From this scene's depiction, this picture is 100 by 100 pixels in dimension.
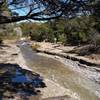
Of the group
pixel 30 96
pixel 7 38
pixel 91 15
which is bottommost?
pixel 7 38

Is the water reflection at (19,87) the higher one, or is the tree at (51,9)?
the tree at (51,9)

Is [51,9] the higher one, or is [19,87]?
[51,9]

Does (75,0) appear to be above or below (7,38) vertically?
above

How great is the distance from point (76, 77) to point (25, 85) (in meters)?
7.27

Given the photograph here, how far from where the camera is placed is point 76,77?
22.3 m

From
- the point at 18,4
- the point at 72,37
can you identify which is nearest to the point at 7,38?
the point at 72,37

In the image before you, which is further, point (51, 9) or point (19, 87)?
point (19, 87)

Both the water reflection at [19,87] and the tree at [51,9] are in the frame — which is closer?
the tree at [51,9]

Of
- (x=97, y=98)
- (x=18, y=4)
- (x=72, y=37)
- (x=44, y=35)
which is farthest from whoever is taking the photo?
(x=44, y=35)

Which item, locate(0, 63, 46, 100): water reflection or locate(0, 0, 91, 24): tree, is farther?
locate(0, 63, 46, 100): water reflection

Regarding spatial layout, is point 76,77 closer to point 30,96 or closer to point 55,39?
point 30,96

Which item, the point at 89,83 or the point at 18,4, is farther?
the point at 89,83

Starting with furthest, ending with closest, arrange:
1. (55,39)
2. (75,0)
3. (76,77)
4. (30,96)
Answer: (55,39) < (76,77) < (30,96) < (75,0)

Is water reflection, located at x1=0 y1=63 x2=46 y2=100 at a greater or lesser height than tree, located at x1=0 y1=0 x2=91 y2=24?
lesser
